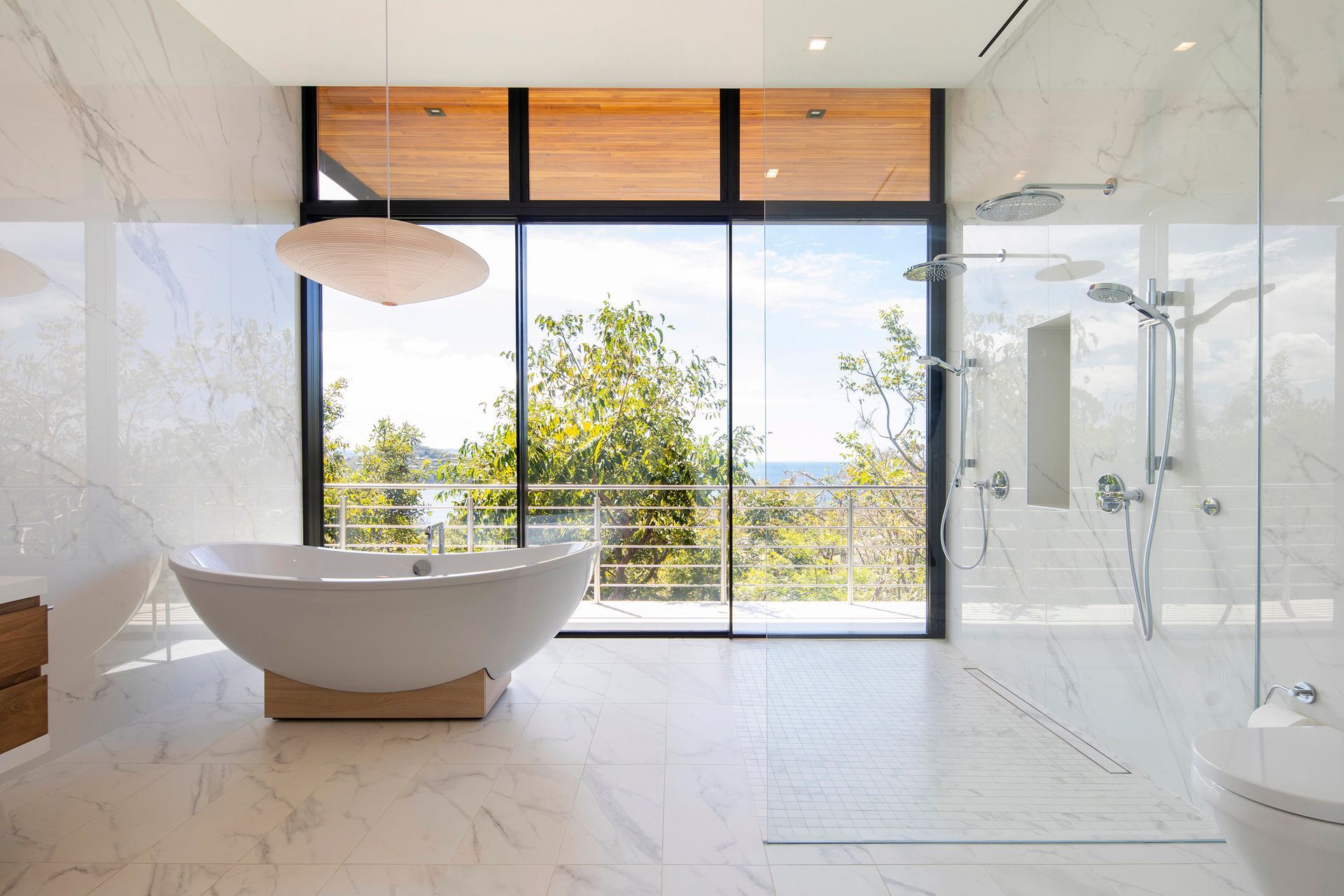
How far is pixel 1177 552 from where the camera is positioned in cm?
194

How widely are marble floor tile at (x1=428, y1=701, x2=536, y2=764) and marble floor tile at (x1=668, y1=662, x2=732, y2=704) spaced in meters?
0.67

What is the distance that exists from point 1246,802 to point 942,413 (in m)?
1.05

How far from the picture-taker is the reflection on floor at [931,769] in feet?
5.99

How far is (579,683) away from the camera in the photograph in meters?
3.20

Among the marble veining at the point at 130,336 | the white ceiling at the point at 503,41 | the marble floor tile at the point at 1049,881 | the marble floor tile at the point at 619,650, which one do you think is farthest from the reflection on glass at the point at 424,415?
the marble floor tile at the point at 1049,881

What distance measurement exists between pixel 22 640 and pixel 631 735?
1.92 metres

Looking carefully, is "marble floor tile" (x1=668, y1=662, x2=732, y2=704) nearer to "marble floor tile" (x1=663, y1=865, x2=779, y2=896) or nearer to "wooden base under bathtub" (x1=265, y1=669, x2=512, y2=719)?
"wooden base under bathtub" (x1=265, y1=669, x2=512, y2=719)

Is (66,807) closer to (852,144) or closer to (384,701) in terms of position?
(384,701)

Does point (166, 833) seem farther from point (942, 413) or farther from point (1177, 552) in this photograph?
point (1177, 552)

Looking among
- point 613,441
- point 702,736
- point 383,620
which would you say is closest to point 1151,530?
point 702,736

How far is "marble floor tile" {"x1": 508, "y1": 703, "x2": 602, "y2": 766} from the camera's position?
243cm

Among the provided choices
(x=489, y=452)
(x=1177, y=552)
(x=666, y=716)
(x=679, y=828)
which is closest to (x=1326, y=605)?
(x=1177, y=552)

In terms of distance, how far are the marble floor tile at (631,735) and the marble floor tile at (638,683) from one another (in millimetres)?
76

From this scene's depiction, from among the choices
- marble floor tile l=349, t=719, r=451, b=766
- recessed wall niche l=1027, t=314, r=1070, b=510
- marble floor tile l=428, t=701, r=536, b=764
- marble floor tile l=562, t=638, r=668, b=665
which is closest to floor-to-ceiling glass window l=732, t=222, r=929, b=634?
recessed wall niche l=1027, t=314, r=1070, b=510
